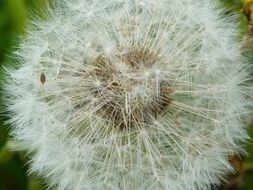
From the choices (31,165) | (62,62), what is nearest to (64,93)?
(62,62)

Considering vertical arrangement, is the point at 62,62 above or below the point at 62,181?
above

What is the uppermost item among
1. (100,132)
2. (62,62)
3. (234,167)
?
(62,62)

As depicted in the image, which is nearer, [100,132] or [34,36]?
[100,132]

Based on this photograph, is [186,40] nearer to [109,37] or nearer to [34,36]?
[109,37]
